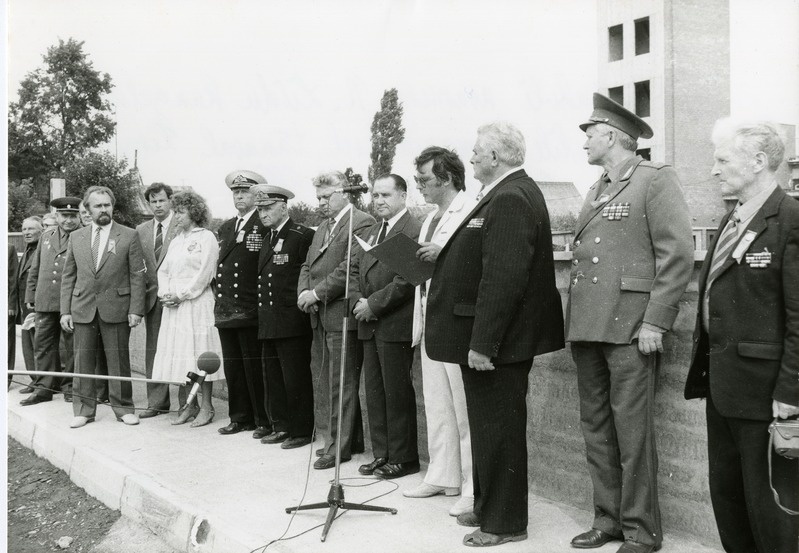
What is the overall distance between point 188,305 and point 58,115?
5.95 feet

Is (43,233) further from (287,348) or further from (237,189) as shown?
(287,348)

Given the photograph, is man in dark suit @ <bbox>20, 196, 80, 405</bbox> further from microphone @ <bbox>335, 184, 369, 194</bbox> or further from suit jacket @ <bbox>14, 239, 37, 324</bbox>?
microphone @ <bbox>335, 184, 369, 194</bbox>

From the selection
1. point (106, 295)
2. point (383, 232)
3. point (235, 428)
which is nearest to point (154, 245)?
point (106, 295)

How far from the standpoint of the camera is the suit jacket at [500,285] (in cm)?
360

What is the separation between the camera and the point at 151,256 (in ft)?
23.6

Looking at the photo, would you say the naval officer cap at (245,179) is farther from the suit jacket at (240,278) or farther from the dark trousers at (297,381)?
the dark trousers at (297,381)

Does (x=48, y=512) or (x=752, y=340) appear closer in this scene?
(x=752, y=340)

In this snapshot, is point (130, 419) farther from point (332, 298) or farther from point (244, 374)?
point (332, 298)

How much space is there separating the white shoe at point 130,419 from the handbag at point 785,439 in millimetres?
5328

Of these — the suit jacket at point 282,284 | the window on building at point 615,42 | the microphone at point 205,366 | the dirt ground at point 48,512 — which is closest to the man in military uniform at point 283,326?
the suit jacket at point 282,284

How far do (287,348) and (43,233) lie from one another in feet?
12.9

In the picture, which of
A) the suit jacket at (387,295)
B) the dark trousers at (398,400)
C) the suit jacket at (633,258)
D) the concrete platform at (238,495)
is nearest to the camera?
the suit jacket at (633,258)

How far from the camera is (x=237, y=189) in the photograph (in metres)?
6.30

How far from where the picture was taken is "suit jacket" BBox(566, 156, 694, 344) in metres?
3.39
